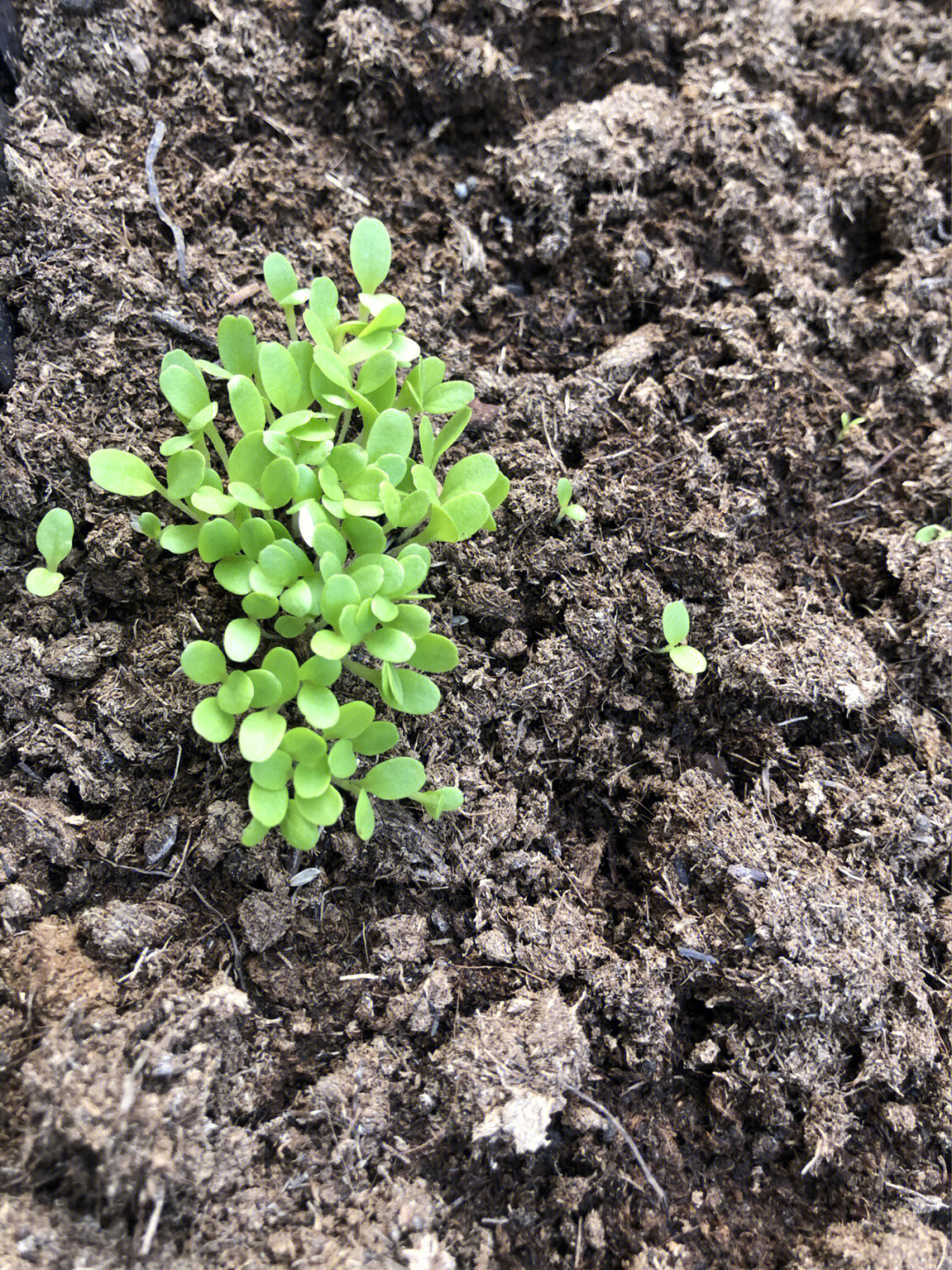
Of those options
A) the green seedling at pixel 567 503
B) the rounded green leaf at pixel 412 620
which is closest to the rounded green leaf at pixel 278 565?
the rounded green leaf at pixel 412 620

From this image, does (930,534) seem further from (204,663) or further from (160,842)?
(160,842)

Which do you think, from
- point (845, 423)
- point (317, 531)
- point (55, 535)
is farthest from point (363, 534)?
point (845, 423)

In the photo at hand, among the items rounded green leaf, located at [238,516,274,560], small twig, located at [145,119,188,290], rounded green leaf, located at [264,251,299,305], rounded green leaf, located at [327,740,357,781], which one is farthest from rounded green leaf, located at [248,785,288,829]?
small twig, located at [145,119,188,290]

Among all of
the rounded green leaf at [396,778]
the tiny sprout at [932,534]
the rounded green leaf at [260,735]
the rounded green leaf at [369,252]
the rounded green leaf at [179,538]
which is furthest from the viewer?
the tiny sprout at [932,534]

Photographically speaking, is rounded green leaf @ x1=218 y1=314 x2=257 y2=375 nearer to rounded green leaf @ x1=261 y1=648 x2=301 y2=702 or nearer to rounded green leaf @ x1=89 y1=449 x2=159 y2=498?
rounded green leaf @ x1=89 y1=449 x2=159 y2=498

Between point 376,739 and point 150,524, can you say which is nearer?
point 376,739

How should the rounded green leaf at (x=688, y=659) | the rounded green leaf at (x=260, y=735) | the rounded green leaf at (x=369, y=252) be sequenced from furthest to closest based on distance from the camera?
the rounded green leaf at (x=688, y=659), the rounded green leaf at (x=369, y=252), the rounded green leaf at (x=260, y=735)

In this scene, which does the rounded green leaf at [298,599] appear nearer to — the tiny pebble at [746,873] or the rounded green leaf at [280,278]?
the rounded green leaf at [280,278]
